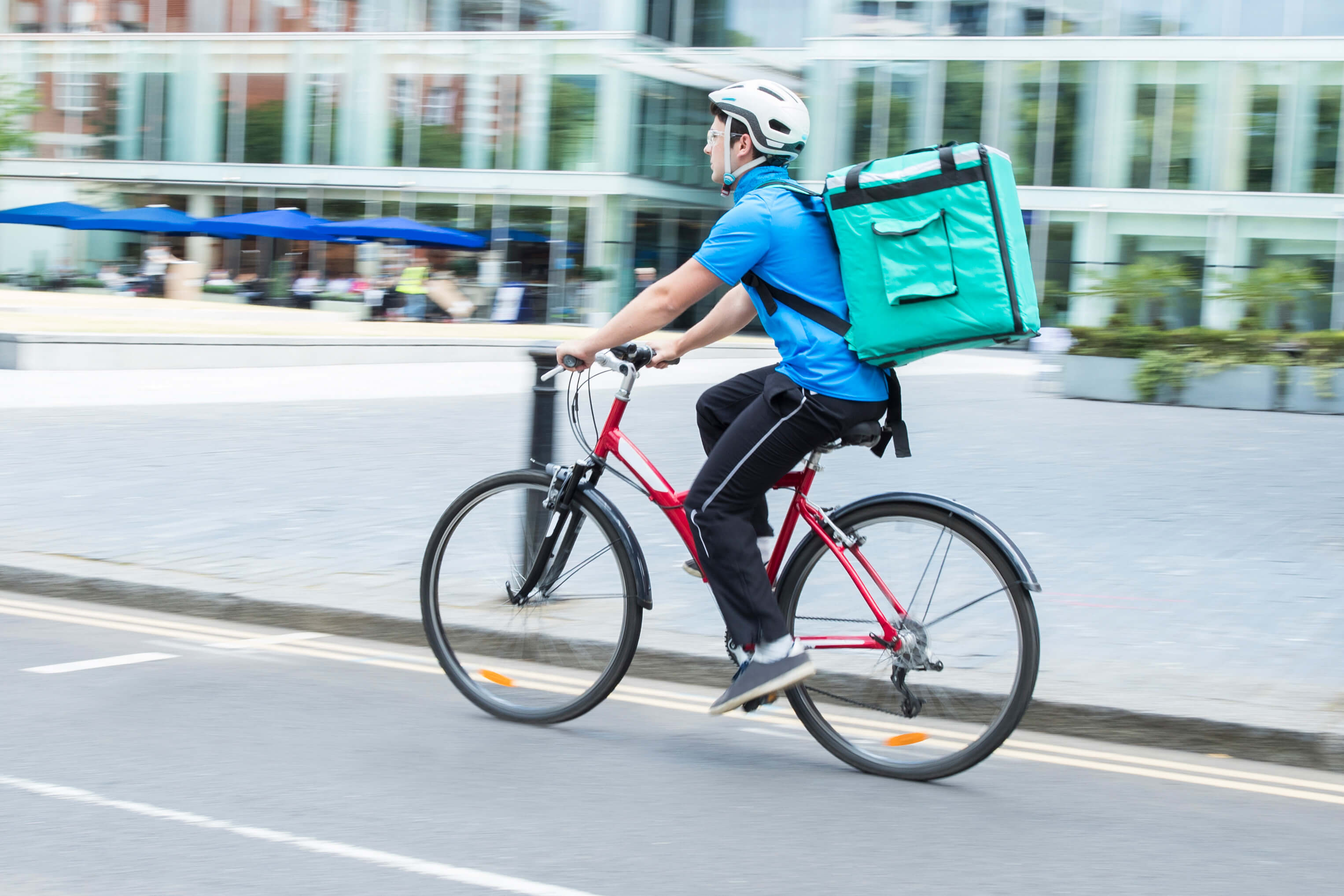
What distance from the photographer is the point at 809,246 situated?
4.02 m

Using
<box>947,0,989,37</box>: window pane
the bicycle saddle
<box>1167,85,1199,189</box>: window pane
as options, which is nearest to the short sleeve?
the bicycle saddle

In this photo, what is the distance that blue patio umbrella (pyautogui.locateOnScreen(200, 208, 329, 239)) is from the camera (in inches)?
1313

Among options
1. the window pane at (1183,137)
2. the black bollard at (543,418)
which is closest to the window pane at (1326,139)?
the window pane at (1183,137)

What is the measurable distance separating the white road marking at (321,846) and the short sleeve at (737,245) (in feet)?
5.35

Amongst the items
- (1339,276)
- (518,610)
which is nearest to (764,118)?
(518,610)

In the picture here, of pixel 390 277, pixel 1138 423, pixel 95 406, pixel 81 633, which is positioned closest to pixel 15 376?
pixel 95 406

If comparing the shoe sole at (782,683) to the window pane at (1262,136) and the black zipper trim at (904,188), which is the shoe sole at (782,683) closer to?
the black zipper trim at (904,188)

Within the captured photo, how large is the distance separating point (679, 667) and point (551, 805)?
1.41 meters

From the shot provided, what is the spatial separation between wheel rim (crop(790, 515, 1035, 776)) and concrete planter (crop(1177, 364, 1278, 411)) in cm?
1438

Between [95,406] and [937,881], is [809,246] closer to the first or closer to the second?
[937,881]

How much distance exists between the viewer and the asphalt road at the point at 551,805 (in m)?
3.42

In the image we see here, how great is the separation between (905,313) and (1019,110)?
3121cm

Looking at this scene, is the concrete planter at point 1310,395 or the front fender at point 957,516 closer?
the front fender at point 957,516

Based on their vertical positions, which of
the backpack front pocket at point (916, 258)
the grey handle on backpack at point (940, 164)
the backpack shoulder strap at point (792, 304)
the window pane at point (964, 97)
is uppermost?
the window pane at point (964, 97)
